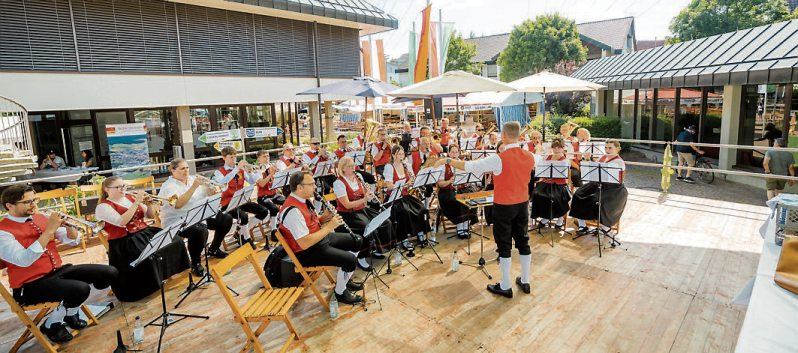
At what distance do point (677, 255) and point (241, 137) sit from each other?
12.4 m

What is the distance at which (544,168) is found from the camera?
7102 millimetres

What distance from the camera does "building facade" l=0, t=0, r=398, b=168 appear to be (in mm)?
10930

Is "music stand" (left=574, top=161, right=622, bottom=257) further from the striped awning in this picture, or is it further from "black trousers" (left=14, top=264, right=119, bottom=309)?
"black trousers" (left=14, top=264, right=119, bottom=309)

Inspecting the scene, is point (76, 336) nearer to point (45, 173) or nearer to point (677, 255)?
point (677, 255)

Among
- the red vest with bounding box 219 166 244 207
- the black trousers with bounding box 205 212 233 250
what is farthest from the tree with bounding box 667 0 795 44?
the black trousers with bounding box 205 212 233 250

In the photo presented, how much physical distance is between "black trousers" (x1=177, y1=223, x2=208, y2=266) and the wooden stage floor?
13.2 inches

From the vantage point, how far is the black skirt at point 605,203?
690 cm

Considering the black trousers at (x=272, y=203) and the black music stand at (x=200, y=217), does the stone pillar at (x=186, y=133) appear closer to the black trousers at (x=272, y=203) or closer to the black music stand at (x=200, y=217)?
the black trousers at (x=272, y=203)

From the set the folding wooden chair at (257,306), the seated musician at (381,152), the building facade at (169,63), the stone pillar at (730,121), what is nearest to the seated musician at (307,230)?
the folding wooden chair at (257,306)

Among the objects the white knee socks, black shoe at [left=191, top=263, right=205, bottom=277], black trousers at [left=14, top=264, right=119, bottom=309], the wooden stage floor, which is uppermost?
black trousers at [left=14, top=264, right=119, bottom=309]

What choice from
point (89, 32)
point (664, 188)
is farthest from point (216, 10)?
point (664, 188)

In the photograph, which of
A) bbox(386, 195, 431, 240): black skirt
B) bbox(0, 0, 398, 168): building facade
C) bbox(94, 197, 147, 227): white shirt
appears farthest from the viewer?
bbox(0, 0, 398, 168): building facade

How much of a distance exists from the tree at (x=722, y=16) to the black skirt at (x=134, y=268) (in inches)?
1830

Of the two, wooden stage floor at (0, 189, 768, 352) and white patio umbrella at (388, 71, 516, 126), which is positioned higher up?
white patio umbrella at (388, 71, 516, 126)
